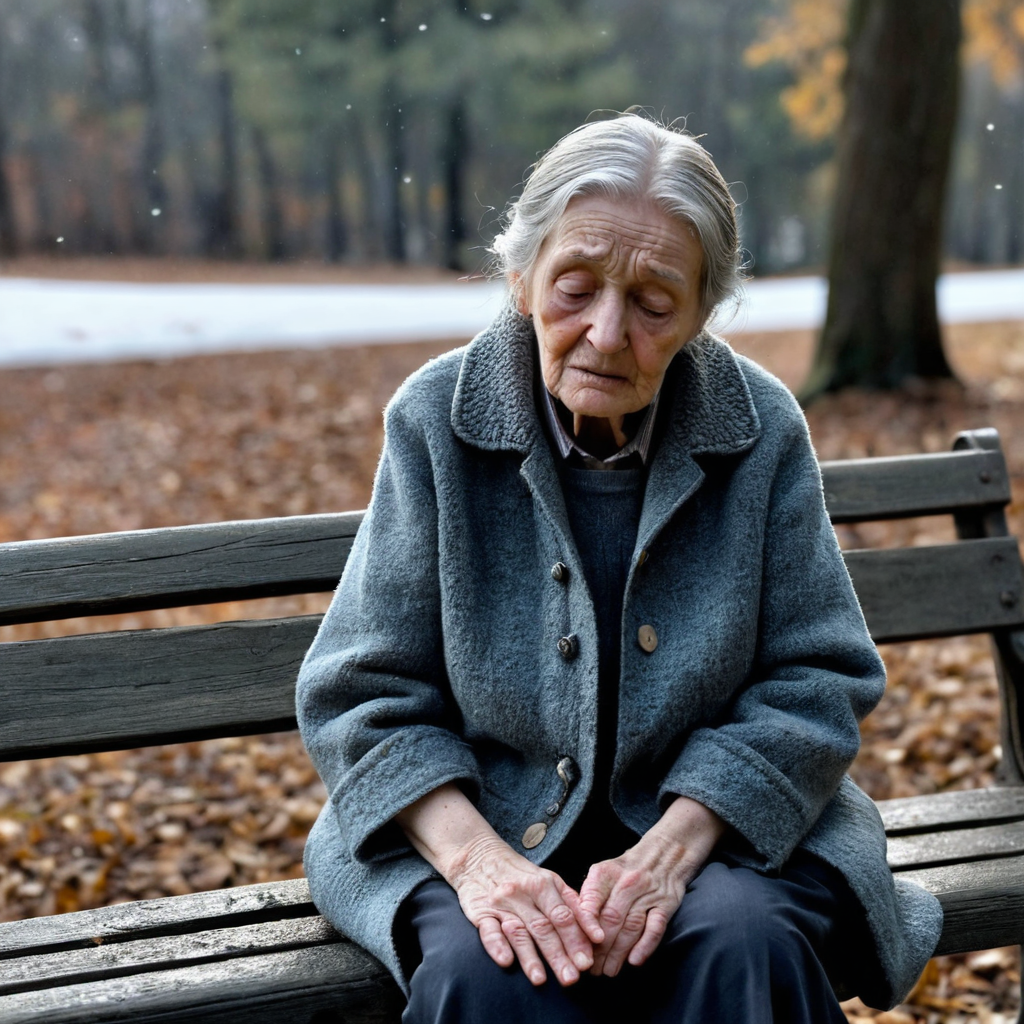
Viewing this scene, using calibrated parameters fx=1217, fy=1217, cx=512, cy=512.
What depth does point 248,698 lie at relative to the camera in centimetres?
244

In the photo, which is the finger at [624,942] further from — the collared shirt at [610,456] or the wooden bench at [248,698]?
the collared shirt at [610,456]

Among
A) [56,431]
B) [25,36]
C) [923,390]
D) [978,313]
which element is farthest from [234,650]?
[978,313]

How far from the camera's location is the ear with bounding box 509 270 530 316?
6.91ft

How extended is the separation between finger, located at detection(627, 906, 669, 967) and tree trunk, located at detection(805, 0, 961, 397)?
5927 mm

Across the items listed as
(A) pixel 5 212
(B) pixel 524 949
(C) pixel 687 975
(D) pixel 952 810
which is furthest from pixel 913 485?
(A) pixel 5 212

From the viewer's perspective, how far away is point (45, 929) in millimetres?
2117

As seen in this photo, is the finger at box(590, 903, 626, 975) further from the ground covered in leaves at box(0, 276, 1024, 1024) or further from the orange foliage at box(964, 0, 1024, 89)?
the orange foliage at box(964, 0, 1024, 89)

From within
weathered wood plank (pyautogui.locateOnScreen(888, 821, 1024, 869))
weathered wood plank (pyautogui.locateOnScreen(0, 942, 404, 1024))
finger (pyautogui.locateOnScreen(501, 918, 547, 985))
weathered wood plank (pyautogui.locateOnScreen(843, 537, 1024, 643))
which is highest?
finger (pyautogui.locateOnScreen(501, 918, 547, 985))

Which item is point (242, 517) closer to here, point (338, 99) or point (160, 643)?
point (160, 643)

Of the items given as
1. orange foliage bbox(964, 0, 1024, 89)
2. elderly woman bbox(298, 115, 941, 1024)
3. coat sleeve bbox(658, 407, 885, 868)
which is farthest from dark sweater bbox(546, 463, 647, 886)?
orange foliage bbox(964, 0, 1024, 89)

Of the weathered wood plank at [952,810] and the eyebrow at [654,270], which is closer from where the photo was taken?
the eyebrow at [654,270]

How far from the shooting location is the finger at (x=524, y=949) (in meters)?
1.69

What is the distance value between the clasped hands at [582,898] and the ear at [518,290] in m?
0.88

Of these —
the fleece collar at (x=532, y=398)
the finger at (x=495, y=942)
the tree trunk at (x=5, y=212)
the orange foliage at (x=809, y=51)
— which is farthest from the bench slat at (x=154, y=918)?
the orange foliage at (x=809, y=51)
